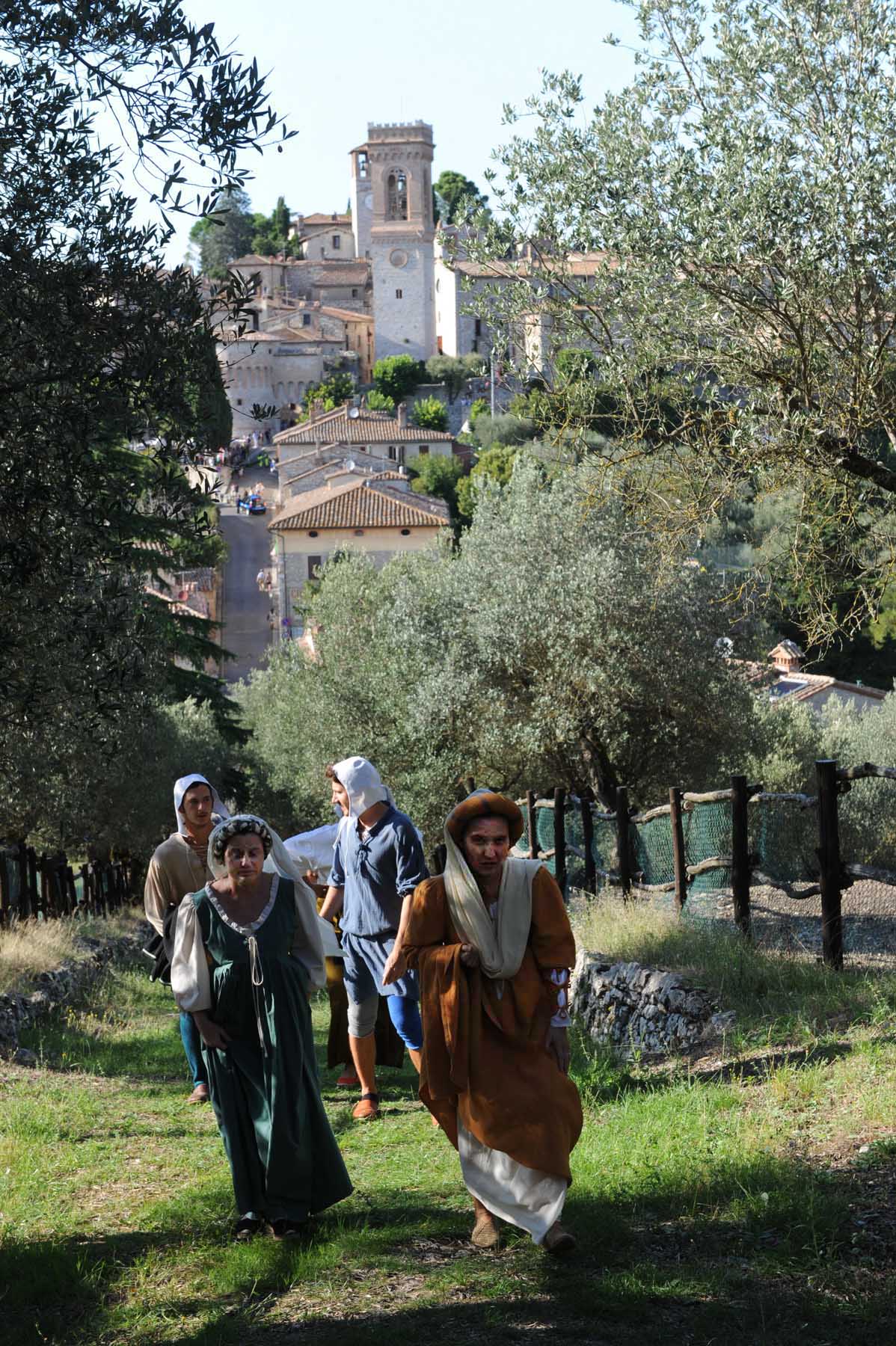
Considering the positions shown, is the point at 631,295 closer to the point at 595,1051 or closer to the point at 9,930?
the point at 595,1051

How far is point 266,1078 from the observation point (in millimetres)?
5605

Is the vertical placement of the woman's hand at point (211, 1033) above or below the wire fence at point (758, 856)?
above

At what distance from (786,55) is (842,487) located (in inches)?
104

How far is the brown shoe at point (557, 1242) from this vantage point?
4957mm

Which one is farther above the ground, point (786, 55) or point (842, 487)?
point (786, 55)

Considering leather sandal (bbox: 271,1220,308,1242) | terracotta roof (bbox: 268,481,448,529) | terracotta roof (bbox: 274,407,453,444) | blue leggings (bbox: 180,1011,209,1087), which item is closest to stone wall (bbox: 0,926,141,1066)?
blue leggings (bbox: 180,1011,209,1087)

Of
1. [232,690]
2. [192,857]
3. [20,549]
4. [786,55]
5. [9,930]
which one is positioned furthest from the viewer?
[232,690]

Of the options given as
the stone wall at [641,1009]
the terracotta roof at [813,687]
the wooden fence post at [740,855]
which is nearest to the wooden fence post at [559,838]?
the stone wall at [641,1009]

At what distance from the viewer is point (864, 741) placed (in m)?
27.2

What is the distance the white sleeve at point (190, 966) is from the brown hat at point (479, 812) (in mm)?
1180

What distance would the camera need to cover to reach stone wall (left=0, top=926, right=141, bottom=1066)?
31.6ft

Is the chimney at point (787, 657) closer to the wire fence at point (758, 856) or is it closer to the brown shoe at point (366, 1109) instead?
the wire fence at point (758, 856)

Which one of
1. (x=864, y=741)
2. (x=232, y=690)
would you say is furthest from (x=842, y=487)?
A: (x=232, y=690)

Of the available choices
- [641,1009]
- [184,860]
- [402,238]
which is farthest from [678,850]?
[402,238]
